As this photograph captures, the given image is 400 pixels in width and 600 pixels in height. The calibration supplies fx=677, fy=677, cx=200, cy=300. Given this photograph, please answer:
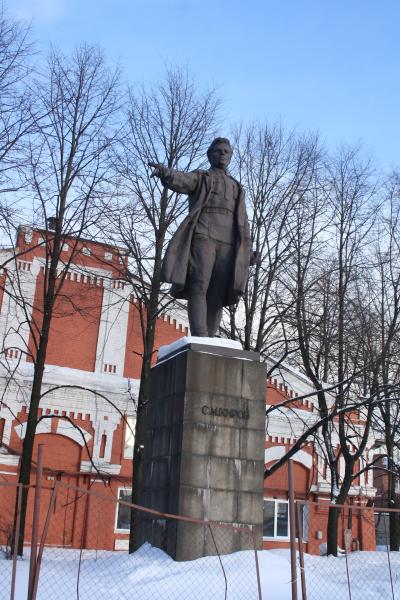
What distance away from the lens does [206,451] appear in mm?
8312

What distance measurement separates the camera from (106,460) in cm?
2206

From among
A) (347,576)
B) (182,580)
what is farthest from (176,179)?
(347,576)

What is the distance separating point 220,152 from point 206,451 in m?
4.22

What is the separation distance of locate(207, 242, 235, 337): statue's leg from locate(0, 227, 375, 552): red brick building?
10.6m

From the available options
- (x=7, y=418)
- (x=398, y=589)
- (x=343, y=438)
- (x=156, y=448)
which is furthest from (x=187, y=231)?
(x=7, y=418)

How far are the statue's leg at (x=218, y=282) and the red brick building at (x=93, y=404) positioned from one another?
10.6 metres

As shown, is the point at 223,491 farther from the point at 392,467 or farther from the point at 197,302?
the point at 392,467

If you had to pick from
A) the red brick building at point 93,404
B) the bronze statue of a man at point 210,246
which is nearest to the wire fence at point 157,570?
the bronze statue of a man at point 210,246

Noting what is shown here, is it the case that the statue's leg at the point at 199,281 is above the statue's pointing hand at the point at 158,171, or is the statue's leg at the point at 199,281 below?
below

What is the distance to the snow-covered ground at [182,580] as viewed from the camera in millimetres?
6859

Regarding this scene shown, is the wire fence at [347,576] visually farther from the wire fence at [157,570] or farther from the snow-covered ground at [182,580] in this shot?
the wire fence at [157,570]

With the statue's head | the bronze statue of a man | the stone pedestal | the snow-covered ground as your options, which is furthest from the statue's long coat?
the snow-covered ground

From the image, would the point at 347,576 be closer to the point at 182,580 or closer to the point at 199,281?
the point at 182,580

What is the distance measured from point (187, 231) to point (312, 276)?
10008 mm
